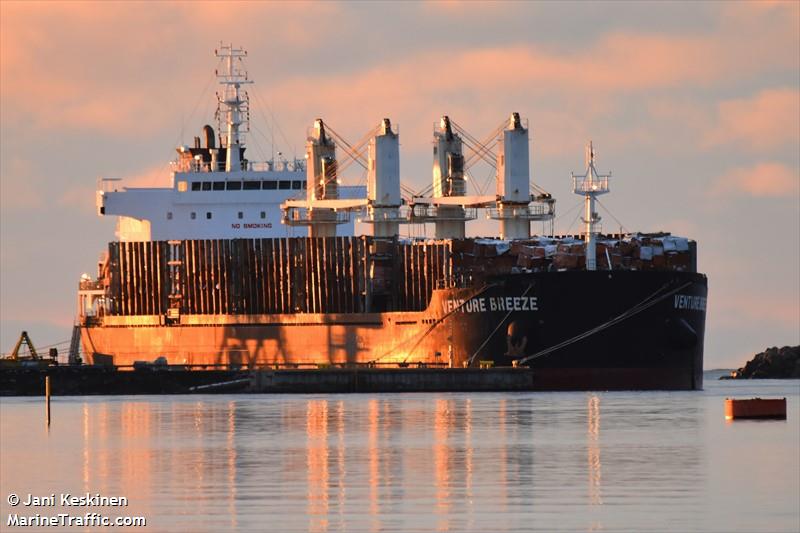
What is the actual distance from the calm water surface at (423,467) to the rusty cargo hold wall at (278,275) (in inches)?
784

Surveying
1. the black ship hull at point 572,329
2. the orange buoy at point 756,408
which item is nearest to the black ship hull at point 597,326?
the black ship hull at point 572,329

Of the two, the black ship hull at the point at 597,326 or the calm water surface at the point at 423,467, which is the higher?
the black ship hull at the point at 597,326

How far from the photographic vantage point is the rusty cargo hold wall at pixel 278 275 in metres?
82.5

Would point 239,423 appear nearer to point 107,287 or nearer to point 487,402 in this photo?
point 487,402

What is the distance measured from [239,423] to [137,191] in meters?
42.3

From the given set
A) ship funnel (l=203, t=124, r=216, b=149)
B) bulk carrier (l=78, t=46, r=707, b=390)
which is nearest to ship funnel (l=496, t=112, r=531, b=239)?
bulk carrier (l=78, t=46, r=707, b=390)

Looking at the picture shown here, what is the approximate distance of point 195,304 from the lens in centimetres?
8850

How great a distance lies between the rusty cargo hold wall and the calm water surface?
784 inches

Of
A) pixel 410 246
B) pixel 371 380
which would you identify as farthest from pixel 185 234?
pixel 371 380

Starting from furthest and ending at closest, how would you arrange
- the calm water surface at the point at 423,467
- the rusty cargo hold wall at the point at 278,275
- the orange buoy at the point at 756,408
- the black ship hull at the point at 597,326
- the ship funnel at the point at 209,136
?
1. the ship funnel at the point at 209,136
2. the rusty cargo hold wall at the point at 278,275
3. the black ship hull at the point at 597,326
4. the orange buoy at the point at 756,408
5. the calm water surface at the point at 423,467

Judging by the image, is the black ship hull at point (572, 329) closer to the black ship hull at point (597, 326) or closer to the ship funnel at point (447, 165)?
the black ship hull at point (597, 326)

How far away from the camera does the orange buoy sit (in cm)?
5512

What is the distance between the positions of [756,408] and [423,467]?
66.0 ft

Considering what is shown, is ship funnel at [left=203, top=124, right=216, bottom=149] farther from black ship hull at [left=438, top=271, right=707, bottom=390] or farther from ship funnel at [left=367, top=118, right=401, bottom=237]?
black ship hull at [left=438, top=271, right=707, bottom=390]
